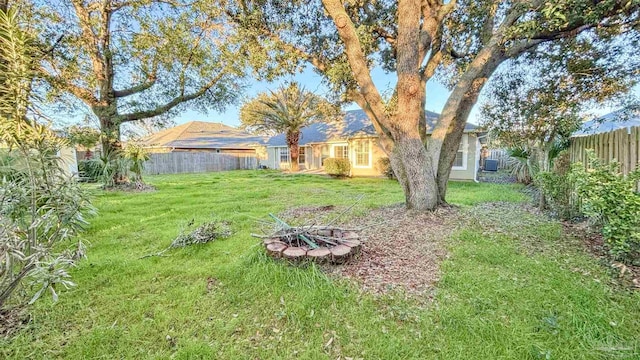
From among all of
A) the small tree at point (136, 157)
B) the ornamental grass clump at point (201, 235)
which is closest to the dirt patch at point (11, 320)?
the ornamental grass clump at point (201, 235)

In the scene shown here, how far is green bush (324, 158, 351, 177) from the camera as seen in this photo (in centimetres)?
1445

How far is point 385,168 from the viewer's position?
13.7 m

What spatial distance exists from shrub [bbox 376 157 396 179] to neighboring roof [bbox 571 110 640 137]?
7502 millimetres

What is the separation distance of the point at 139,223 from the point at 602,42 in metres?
9.87

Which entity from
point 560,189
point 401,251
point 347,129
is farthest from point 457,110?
point 347,129

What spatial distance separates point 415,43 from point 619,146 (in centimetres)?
348

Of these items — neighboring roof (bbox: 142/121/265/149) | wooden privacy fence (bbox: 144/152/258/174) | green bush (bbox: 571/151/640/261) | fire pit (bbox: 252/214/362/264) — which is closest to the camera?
green bush (bbox: 571/151/640/261)

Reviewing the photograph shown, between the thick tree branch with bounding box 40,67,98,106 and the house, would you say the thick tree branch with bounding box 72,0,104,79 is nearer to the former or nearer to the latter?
the thick tree branch with bounding box 40,67,98,106

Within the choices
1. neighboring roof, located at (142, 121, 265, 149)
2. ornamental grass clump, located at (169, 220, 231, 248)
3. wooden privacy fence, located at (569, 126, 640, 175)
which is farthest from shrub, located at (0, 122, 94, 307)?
neighboring roof, located at (142, 121, 265, 149)

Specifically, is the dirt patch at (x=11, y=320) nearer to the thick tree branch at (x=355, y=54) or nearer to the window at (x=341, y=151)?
the thick tree branch at (x=355, y=54)

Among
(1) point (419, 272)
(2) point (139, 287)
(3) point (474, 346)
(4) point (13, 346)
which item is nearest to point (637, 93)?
(1) point (419, 272)

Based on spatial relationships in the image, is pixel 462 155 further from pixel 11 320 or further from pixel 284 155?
pixel 11 320

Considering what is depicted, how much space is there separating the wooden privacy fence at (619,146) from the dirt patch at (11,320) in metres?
6.29

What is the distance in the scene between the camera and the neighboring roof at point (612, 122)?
6.07 m
